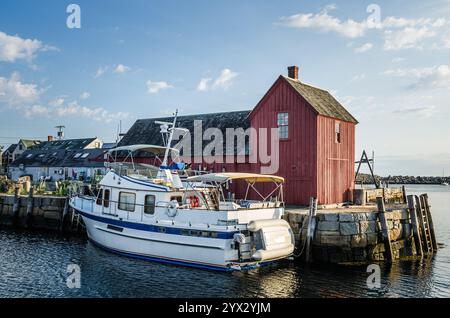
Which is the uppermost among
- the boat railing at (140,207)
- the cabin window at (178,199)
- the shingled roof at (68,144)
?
the shingled roof at (68,144)

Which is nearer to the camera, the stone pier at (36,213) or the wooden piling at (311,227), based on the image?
the wooden piling at (311,227)

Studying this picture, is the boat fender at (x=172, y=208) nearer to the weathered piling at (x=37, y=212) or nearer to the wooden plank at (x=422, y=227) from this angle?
the weathered piling at (x=37, y=212)

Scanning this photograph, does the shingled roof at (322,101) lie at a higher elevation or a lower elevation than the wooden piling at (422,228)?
higher

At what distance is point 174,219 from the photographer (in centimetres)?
1745

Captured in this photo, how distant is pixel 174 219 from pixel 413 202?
39.8 ft

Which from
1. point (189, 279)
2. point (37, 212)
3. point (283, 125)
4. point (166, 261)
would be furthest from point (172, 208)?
point (37, 212)

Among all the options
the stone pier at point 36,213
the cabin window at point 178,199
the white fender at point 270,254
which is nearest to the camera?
the white fender at point 270,254

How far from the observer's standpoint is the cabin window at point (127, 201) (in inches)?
742

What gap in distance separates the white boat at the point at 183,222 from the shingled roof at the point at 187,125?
424 inches

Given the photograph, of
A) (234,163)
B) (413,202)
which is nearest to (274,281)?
(413,202)

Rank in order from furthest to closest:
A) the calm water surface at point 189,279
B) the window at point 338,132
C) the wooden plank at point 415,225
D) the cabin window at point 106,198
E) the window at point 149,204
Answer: the window at point 338,132 < the wooden plank at point 415,225 < the cabin window at point 106,198 < the window at point 149,204 < the calm water surface at point 189,279

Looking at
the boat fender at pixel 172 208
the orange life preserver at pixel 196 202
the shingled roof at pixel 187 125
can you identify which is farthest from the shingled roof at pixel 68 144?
the boat fender at pixel 172 208
